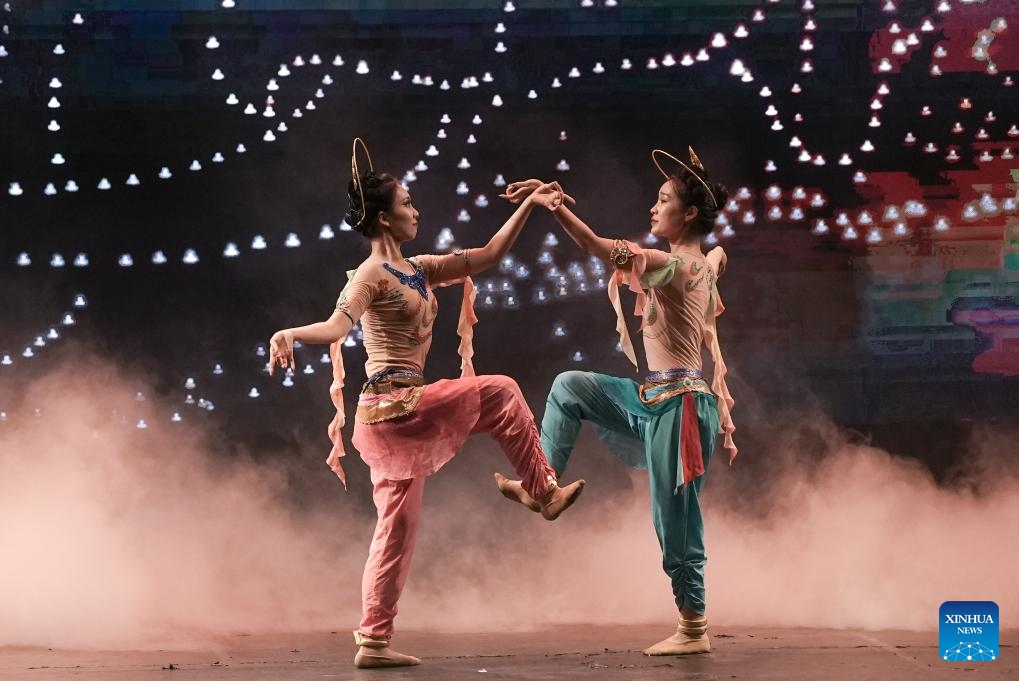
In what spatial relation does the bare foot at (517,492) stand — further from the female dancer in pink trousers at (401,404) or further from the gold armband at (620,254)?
the gold armband at (620,254)

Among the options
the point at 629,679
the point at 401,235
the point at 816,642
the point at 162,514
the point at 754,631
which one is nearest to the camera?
the point at 629,679

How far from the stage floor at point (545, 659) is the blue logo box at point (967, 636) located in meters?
0.05

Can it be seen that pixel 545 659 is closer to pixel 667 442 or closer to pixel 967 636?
pixel 667 442

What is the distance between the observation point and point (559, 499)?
415cm

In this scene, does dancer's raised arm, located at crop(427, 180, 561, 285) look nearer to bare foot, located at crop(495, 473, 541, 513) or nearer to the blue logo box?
bare foot, located at crop(495, 473, 541, 513)

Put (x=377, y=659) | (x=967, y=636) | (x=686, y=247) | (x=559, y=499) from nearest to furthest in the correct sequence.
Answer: (x=559, y=499) → (x=377, y=659) → (x=967, y=636) → (x=686, y=247)

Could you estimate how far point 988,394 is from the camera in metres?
6.32

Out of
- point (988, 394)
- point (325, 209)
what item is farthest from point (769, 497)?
point (325, 209)

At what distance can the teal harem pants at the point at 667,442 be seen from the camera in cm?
454

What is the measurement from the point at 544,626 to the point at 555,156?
6.90 ft

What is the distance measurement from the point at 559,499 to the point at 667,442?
573 mm

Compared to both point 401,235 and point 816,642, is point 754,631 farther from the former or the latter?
point 401,235

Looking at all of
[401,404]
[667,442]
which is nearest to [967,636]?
[667,442]

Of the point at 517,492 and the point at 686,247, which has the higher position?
the point at 686,247
